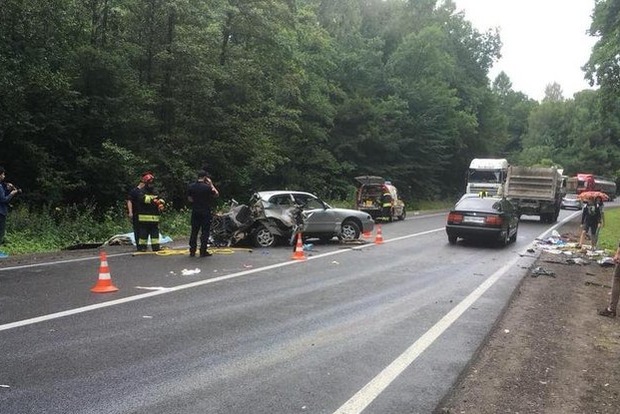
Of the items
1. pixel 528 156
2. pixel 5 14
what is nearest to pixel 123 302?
pixel 5 14

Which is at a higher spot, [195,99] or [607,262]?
[195,99]

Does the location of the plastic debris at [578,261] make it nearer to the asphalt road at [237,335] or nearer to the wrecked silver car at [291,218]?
the asphalt road at [237,335]

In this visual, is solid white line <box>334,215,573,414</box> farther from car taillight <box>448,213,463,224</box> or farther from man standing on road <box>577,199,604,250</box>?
man standing on road <box>577,199,604,250</box>

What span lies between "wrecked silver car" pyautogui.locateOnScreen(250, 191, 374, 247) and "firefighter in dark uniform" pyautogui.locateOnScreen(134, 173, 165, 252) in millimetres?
2644

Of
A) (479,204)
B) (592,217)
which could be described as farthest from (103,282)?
(592,217)

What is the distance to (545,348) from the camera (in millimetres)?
6035

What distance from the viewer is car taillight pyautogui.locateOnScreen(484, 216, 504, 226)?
15629 mm

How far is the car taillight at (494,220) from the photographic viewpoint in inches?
615

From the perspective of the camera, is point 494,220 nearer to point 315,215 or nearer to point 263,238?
point 315,215

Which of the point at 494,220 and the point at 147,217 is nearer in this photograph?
the point at 147,217

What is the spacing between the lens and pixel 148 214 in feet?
40.5

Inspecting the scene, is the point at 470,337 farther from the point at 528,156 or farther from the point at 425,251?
the point at 528,156

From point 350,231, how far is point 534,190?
1418 cm

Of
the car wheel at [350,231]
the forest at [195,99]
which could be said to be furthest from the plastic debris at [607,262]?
the forest at [195,99]
